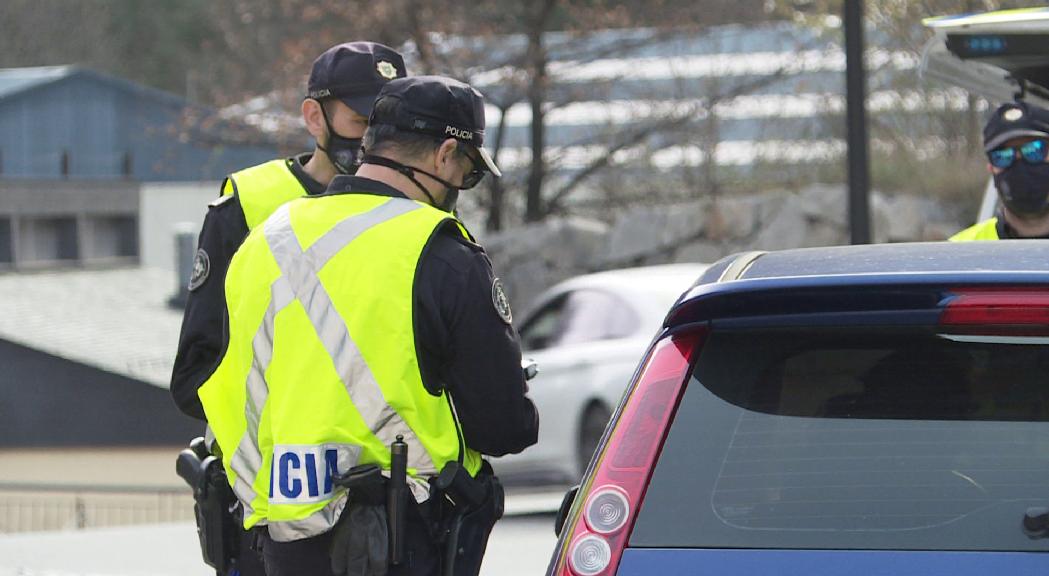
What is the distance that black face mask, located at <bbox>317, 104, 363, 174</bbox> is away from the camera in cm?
443

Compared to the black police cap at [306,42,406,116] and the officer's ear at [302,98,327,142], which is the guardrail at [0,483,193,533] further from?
the black police cap at [306,42,406,116]

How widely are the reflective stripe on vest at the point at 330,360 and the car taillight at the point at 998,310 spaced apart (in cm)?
116

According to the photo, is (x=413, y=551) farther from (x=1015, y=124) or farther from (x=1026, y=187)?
(x=1015, y=124)

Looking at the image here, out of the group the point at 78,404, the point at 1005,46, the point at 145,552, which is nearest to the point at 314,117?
the point at 1005,46

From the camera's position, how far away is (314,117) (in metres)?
4.51

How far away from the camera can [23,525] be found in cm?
2625

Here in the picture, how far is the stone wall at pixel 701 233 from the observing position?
682 inches

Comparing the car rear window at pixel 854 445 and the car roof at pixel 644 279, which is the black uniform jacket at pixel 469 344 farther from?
the car roof at pixel 644 279

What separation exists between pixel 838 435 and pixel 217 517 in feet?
5.66

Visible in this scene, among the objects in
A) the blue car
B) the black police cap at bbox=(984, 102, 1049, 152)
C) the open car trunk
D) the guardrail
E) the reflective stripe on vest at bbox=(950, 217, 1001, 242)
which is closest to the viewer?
the blue car

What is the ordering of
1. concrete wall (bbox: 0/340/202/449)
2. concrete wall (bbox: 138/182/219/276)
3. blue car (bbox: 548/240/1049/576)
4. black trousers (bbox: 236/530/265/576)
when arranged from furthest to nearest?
1. concrete wall (bbox: 138/182/219/276)
2. concrete wall (bbox: 0/340/202/449)
3. black trousers (bbox: 236/530/265/576)
4. blue car (bbox: 548/240/1049/576)

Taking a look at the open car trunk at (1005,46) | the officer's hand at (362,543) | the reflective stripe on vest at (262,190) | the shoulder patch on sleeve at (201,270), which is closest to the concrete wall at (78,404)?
the open car trunk at (1005,46)

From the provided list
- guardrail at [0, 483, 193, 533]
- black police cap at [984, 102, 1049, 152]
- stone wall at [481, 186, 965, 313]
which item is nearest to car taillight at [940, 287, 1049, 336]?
black police cap at [984, 102, 1049, 152]

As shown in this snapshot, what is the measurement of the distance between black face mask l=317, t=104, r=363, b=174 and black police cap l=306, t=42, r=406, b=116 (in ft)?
0.27
